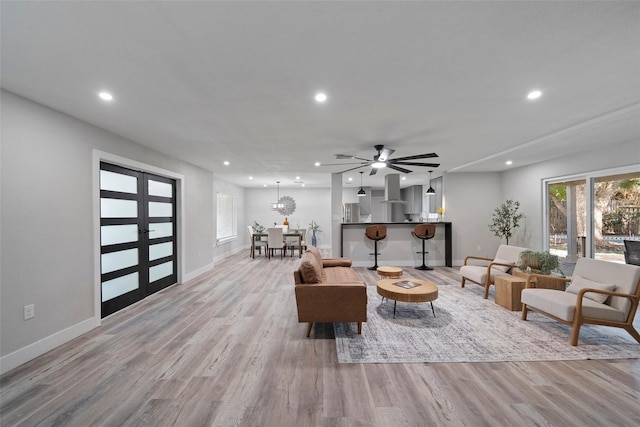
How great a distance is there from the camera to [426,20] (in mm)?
1597

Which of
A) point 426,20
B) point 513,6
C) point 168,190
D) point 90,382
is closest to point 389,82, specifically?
point 426,20

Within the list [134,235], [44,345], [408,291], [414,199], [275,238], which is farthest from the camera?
[414,199]

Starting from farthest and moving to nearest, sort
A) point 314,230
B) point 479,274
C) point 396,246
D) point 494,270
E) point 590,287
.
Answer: point 314,230 → point 396,246 → point 494,270 → point 479,274 → point 590,287

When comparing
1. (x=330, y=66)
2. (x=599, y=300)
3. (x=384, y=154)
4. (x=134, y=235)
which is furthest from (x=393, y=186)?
(x=134, y=235)

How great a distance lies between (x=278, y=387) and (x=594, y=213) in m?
5.97

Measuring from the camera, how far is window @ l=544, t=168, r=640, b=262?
4258 millimetres

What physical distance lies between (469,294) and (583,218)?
2.71 metres

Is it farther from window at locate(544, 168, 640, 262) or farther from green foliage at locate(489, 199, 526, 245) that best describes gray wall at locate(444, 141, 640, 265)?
window at locate(544, 168, 640, 262)

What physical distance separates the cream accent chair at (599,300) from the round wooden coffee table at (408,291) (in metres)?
1.22

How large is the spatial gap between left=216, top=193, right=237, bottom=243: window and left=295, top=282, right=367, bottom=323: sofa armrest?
583 cm

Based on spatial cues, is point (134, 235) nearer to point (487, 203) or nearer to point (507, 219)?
point (507, 219)

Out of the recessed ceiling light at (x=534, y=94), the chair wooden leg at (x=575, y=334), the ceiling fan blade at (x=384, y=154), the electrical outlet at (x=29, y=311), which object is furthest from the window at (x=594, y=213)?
the electrical outlet at (x=29, y=311)

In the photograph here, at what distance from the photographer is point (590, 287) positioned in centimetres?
304

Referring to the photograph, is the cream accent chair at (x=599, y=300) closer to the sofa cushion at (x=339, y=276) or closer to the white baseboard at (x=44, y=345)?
the sofa cushion at (x=339, y=276)
